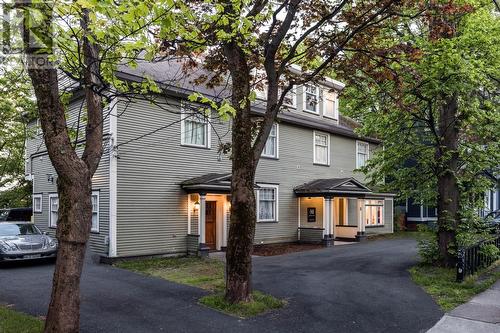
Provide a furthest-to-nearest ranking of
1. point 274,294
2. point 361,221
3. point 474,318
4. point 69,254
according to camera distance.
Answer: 1. point 361,221
2. point 274,294
3. point 474,318
4. point 69,254

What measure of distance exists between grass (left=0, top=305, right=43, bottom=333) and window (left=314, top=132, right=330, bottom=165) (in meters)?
17.8

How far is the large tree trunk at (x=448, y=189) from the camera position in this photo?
533 inches

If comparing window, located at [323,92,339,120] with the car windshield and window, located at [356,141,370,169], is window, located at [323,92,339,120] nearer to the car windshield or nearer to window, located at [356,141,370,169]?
window, located at [356,141,370,169]

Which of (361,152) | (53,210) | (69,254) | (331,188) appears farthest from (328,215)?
(69,254)

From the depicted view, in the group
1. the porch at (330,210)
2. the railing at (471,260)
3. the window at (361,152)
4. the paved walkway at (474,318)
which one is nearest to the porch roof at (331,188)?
the porch at (330,210)

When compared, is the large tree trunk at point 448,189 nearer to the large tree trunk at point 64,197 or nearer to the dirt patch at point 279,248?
the dirt patch at point 279,248

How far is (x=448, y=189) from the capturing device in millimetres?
13820

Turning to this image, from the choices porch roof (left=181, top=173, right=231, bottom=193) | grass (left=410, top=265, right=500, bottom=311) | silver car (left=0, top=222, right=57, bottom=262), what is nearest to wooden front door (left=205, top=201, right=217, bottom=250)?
porch roof (left=181, top=173, right=231, bottom=193)

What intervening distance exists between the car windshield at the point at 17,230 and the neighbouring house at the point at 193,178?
85.7 inches

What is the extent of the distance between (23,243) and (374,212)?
65.7 ft

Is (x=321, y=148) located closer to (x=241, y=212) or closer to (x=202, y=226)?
(x=202, y=226)

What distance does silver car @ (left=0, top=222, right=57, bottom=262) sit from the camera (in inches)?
553

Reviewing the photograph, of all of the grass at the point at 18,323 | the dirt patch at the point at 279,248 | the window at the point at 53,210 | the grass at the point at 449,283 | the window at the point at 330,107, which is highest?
the window at the point at 330,107

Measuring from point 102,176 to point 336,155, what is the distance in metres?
14.1
